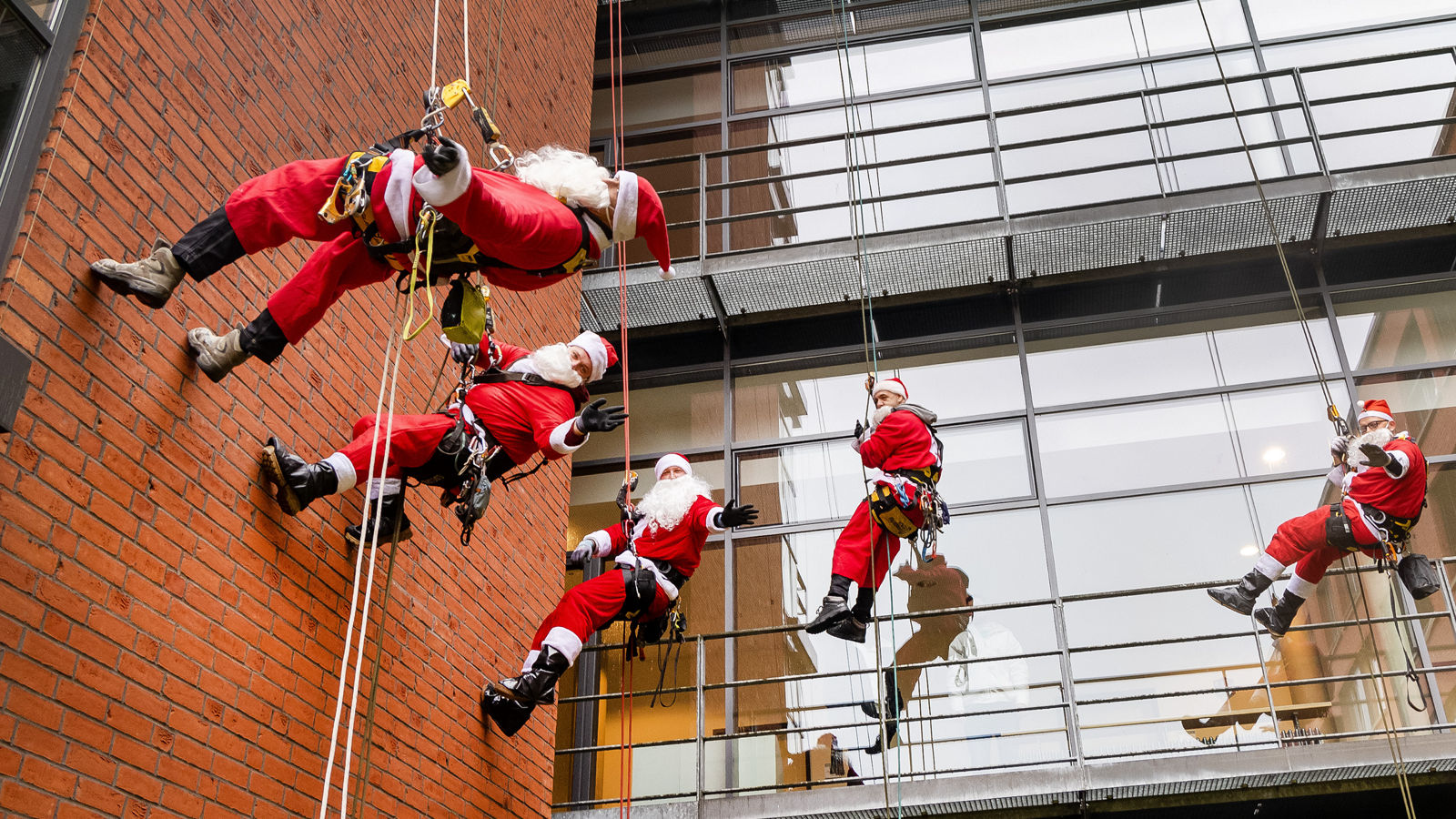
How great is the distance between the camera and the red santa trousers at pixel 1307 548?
6777 millimetres

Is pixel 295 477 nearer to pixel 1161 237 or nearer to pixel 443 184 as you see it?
pixel 443 184

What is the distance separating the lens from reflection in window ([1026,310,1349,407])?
867 cm

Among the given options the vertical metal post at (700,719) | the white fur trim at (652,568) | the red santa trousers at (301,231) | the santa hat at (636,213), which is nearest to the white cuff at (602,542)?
the white fur trim at (652,568)

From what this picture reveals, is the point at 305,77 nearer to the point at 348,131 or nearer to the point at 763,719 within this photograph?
the point at 348,131

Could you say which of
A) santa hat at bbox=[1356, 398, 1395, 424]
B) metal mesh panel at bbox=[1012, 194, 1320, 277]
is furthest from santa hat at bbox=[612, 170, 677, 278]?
metal mesh panel at bbox=[1012, 194, 1320, 277]

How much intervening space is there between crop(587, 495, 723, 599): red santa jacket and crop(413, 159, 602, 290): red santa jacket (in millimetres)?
2531

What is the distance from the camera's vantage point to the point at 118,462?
3.93 meters

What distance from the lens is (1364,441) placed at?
21.2 ft

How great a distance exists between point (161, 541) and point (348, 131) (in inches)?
94.2

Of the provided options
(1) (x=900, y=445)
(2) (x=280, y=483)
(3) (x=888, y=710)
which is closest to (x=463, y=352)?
(2) (x=280, y=483)

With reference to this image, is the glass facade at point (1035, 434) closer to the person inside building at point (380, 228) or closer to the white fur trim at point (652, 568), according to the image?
the white fur trim at point (652, 568)

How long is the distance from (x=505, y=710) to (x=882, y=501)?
2324mm

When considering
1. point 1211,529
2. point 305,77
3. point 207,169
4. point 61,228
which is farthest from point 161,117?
point 1211,529

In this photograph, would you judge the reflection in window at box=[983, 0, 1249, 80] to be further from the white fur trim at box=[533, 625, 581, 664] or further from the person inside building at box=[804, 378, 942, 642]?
the white fur trim at box=[533, 625, 581, 664]
